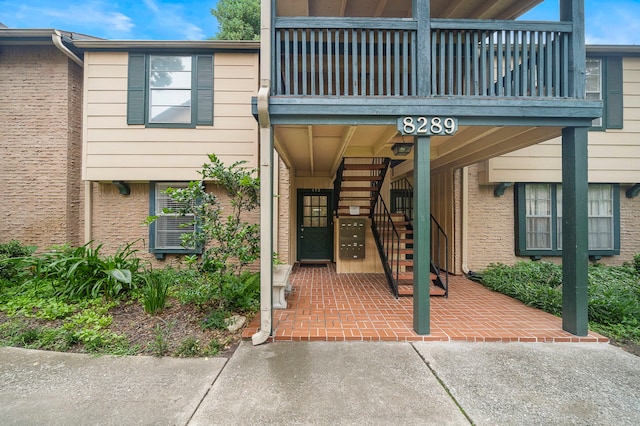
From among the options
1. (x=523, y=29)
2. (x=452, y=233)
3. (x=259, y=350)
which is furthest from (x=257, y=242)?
(x=452, y=233)

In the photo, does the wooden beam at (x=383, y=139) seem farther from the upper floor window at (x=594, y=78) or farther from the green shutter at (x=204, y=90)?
the upper floor window at (x=594, y=78)

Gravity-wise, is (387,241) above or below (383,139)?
below

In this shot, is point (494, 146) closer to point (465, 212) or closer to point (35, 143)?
point (465, 212)

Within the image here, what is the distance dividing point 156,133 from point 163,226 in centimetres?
184

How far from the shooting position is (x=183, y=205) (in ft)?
11.8

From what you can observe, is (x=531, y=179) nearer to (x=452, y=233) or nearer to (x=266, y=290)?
(x=452, y=233)

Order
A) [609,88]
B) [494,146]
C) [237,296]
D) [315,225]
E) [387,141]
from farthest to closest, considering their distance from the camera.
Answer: [315,225], [609,88], [494,146], [387,141], [237,296]

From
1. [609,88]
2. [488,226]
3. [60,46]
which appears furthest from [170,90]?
[609,88]

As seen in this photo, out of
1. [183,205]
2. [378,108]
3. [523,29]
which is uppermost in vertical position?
A: [523,29]

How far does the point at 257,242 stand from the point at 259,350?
133 centimetres

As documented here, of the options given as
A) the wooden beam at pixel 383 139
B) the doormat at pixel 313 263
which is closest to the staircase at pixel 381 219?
the wooden beam at pixel 383 139

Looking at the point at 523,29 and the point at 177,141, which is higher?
the point at 523,29

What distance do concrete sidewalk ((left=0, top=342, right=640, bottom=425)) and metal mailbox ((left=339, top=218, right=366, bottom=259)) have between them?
11.0 ft

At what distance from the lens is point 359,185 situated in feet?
20.1
